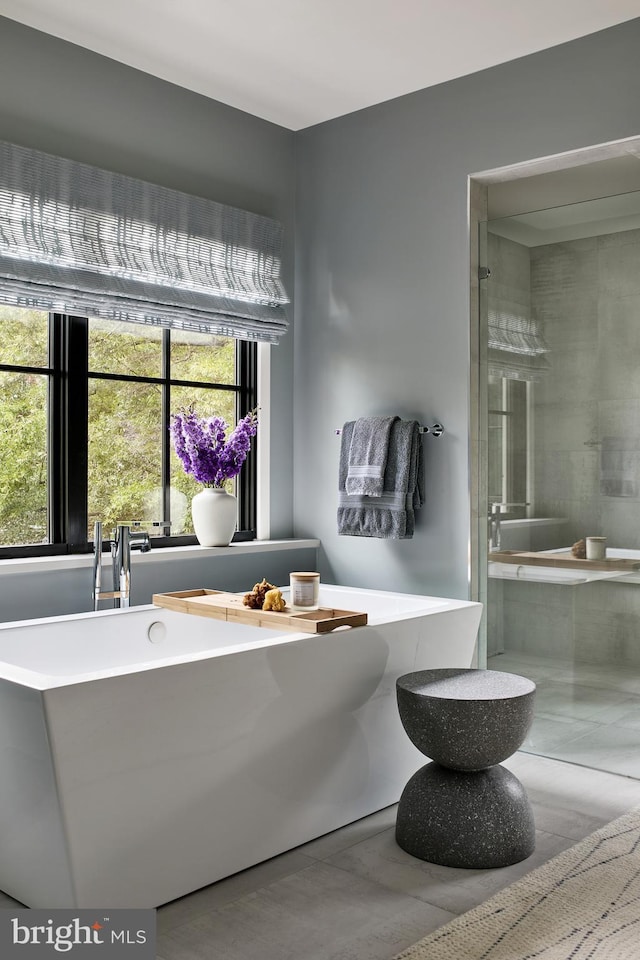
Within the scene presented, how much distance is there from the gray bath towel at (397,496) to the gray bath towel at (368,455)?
29mm

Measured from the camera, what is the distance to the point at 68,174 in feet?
10.7

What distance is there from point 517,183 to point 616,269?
112 cm

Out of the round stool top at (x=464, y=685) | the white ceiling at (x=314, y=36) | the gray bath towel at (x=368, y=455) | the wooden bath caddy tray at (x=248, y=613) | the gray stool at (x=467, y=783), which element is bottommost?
the gray stool at (x=467, y=783)

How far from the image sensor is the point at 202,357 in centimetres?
403

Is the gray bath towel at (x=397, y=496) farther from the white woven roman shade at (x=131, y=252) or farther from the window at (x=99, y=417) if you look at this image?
the white woven roman shade at (x=131, y=252)

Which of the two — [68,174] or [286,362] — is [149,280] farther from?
[286,362]

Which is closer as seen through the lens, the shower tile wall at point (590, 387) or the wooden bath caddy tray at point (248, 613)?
the wooden bath caddy tray at point (248, 613)

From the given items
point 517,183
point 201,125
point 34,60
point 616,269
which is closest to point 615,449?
point 616,269

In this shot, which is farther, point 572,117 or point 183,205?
point 183,205

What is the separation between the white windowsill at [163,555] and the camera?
10.2ft

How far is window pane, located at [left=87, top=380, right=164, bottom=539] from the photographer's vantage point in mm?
3828

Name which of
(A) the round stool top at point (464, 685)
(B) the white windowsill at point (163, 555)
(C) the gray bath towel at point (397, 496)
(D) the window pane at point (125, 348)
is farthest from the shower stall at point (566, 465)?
(D) the window pane at point (125, 348)

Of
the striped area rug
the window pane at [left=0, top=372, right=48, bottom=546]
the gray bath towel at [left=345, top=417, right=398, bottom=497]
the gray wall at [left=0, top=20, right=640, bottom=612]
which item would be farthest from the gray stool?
the window pane at [left=0, top=372, right=48, bottom=546]

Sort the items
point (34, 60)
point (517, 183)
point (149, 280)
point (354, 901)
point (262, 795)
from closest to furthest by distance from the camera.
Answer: point (354, 901) → point (262, 795) → point (34, 60) → point (149, 280) → point (517, 183)
